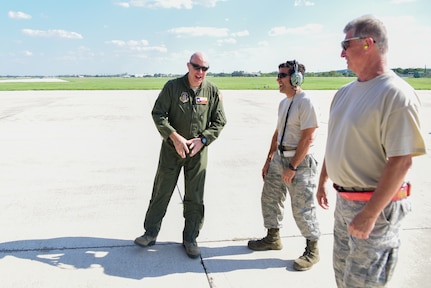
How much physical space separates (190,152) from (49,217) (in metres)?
2.08

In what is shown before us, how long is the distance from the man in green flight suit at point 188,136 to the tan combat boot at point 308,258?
0.92 meters

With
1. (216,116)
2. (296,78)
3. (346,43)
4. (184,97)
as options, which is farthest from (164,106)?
(346,43)

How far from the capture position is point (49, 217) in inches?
168

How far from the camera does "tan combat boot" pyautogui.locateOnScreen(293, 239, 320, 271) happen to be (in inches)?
125

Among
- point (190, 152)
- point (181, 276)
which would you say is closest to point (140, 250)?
point (181, 276)

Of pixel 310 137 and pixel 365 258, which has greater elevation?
pixel 310 137

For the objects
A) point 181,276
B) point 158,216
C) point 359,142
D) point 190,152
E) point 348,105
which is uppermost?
point 348,105

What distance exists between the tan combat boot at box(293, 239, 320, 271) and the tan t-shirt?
1.32m

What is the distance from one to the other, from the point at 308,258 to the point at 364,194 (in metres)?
1.42

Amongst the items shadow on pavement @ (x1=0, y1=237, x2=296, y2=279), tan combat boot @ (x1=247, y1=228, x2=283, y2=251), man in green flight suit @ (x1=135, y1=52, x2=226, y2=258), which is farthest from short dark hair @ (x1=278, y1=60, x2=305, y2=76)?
shadow on pavement @ (x1=0, y1=237, x2=296, y2=279)

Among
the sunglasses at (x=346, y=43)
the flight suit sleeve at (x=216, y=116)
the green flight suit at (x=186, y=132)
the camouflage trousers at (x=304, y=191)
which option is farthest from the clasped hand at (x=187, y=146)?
the sunglasses at (x=346, y=43)

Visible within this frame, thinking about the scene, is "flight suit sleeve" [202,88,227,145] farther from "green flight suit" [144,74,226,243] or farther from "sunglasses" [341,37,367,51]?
"sunglasses" [341,37,367,51]

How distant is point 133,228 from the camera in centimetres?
402

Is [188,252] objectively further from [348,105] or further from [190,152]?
[348,105]
